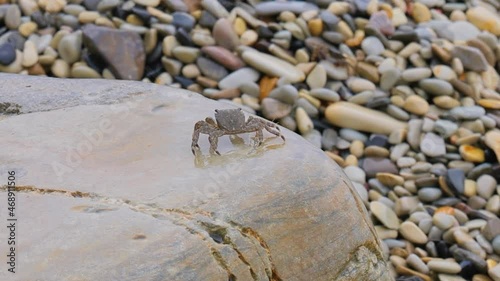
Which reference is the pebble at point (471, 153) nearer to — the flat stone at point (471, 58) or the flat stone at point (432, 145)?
the flat stone at point (432, 145)

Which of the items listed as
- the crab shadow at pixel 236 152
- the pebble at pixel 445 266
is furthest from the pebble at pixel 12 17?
the pebble at pixel 445 266

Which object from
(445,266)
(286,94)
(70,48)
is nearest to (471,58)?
(286,94)

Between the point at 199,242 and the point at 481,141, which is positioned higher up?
the point at 199,242

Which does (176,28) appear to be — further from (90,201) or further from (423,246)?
(90,201)

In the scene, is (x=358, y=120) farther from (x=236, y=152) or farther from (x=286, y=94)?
(x=236, y=152)

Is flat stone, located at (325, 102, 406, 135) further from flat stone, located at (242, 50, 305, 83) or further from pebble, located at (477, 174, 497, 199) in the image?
pebble, located at (477, 174, 497, 199)

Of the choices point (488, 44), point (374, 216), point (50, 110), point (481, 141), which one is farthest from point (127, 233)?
point (488, 44)

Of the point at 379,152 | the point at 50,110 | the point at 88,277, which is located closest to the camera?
the point at 88,277
